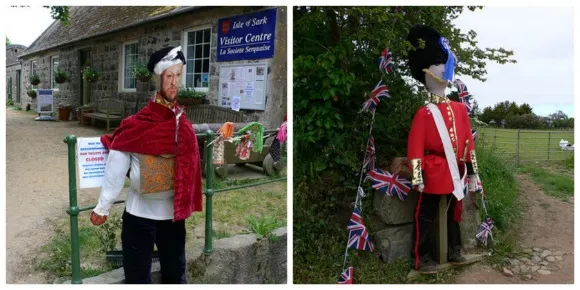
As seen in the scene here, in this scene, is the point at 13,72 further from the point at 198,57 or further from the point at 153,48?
the point at 153,48

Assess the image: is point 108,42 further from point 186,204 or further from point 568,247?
point 568,247

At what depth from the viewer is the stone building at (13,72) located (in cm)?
237

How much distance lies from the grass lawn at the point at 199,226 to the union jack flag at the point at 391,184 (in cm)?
73

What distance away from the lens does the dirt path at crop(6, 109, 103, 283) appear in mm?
2850

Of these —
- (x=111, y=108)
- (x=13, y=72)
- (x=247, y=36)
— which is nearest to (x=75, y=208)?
(x=13, y=72)

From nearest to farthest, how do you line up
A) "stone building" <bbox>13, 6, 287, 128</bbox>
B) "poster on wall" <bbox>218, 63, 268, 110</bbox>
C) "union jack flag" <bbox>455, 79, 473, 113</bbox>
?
"union jack flag" <bbox>455, 79, 473, 113</bbox> < "stone building" <bbox>13, 6, 287, 128</bbox> < "poster on wall" <bbox>218, 63, 268, 110</bbox>

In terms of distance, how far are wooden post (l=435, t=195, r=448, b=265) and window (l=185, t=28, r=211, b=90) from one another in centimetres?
472

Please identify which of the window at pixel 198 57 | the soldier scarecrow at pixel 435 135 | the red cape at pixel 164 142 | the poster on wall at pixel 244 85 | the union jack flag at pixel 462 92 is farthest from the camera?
the window at pixel 198 57

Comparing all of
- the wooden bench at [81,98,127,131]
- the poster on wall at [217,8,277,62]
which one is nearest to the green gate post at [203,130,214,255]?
the poster on wall at [217,8,277,62]

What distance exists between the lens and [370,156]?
320 centimetres

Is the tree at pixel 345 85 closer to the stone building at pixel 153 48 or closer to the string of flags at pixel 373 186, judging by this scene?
the string of flags at pixel 373 186

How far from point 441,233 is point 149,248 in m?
1.89

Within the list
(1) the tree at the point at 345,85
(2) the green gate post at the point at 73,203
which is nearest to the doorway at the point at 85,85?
(1) the tree at the point at 345,85

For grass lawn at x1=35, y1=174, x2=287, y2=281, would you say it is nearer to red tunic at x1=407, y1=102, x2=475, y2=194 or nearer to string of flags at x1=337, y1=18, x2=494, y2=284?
string of flags at x1=337, y1=18, x2=494, y2=284
